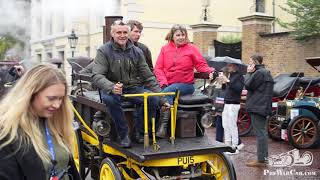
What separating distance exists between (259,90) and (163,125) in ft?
8.87

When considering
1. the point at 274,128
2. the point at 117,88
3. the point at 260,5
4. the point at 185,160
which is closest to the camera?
the point at 117,88

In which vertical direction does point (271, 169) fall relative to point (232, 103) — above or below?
below

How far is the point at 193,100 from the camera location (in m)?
5.52

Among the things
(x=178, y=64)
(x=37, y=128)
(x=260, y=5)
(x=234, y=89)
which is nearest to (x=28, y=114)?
(x=37, y=128)

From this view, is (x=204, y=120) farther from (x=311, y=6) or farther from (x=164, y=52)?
(x=311, y=6)

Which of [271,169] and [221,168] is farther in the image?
[271,169]

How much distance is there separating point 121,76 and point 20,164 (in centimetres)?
312

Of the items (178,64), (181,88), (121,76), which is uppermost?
(178,64)

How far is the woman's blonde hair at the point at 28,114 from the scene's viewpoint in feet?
7.48

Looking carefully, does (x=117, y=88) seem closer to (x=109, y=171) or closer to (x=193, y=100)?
(x=109, y=171)

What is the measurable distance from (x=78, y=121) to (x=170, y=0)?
63.0 feet

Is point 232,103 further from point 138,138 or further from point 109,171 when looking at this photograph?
point 109,171

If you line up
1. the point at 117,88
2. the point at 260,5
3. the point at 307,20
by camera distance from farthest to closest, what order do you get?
the point at 260,5
the point at 307,20
the point at 117,88

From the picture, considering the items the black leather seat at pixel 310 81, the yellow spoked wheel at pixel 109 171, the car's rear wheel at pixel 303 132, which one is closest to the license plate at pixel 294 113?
the car's rear wheel at pixel 303 132
